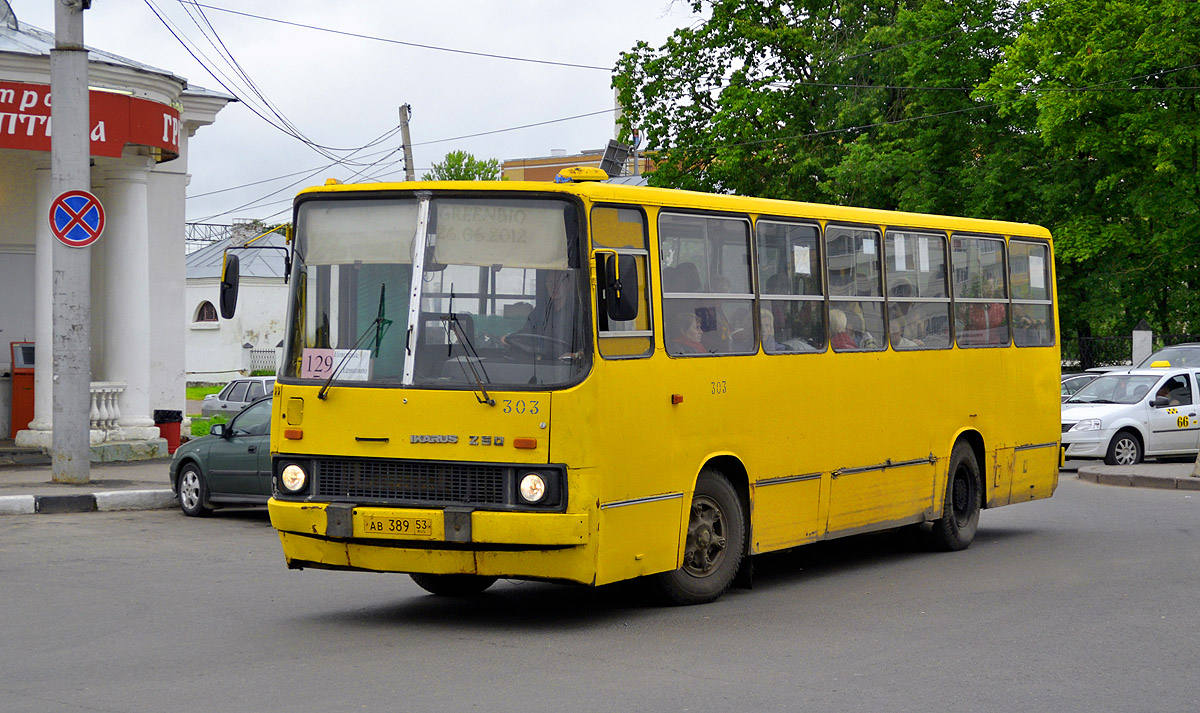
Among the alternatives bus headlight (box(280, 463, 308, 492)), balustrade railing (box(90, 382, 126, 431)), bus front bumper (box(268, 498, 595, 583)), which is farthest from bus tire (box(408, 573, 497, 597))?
balustrade railing (box(90, 382, 126, 431))

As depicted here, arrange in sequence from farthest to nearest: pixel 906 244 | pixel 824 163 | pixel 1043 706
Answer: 1. pixel 824 163
2. pixel 906 244
3. pixel 1043 706

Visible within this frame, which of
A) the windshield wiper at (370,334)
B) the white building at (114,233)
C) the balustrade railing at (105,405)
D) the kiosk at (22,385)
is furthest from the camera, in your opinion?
the kiosk at (22,385)

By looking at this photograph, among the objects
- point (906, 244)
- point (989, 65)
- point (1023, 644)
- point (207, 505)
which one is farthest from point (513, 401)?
point (989, 65)

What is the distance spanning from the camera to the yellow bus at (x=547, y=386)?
838 centimetres

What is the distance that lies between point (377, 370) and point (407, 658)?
189 centimetres

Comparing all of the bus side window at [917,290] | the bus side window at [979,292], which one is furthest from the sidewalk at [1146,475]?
the bus side window at [917,290]

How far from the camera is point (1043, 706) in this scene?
21.8 feet

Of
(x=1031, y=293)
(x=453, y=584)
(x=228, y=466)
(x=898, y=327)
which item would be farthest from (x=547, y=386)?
(x=228, y=466)

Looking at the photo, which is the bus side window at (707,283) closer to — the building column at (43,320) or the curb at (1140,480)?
the curb at (1140,480)

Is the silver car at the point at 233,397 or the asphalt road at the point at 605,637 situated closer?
the asphalt road at the point at 605,637

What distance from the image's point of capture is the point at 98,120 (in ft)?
64.5

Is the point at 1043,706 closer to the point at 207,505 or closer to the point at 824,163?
the point at 207,505

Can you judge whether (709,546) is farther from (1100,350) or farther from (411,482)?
(1100,350)

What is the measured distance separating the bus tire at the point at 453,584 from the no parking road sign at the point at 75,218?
8.76 metres
